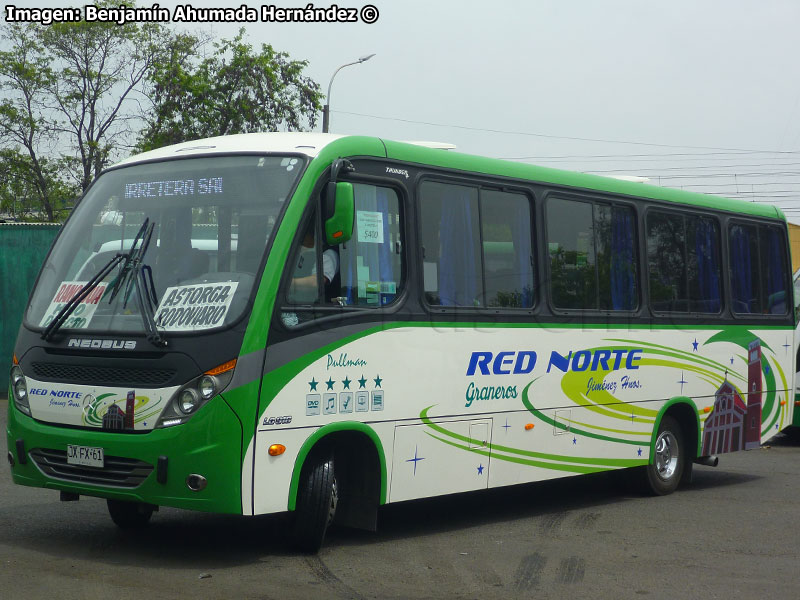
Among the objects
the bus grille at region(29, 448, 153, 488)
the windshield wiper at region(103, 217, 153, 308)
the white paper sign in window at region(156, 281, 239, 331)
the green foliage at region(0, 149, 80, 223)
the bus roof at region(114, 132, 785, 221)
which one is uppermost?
the green foliage at region(0, 149, 80, 223)

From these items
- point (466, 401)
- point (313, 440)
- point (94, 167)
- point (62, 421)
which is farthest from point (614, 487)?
point (94, 167)

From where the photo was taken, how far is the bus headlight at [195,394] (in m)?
7.27

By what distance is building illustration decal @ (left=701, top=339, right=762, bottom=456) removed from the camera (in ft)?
40.9

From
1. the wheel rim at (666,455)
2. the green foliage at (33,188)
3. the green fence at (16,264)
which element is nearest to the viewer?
the wheel rim at (666,455)

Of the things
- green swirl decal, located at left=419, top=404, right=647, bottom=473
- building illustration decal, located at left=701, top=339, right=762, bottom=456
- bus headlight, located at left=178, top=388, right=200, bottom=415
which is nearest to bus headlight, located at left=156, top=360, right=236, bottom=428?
bus headlight, located at left=178, top=388, right=200, bottom=415

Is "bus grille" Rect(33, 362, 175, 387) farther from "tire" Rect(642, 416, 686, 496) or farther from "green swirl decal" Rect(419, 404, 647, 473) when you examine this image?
"tire" Rect(642, 416, 686, 496)

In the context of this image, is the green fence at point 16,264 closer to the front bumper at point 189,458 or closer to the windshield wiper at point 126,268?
the windshield wiper at point 126,268

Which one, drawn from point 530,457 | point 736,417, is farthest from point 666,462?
point 530,457

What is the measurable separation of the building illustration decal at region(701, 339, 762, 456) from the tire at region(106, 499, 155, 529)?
20.4ft

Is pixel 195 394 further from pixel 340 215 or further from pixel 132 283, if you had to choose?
pixel 340 215

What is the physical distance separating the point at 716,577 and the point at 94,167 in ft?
102

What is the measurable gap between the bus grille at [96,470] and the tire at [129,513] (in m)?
0.97

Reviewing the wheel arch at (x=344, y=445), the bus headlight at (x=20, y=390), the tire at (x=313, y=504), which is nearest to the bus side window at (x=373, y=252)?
the wheel arch at (x=344, y=445)

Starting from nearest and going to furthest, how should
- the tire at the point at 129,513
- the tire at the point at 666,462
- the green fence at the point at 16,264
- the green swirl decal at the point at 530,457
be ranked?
1. the tire at the point at 129,513
2. the green swirl decal at the point at 530,457
3. the tire at the point at 666,462
4. the green fence at the point at 16,264
